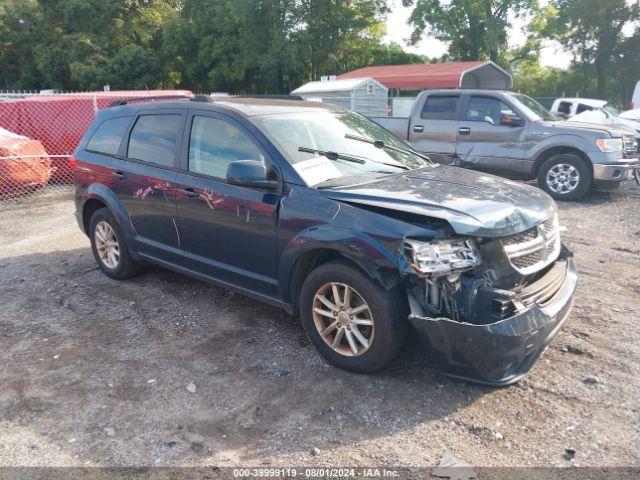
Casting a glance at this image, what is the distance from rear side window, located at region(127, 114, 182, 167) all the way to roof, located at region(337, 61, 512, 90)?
805 inches

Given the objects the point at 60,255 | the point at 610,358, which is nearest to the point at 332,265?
the point at 610,358

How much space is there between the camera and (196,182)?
172 inches

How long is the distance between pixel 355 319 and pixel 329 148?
146 centimetres

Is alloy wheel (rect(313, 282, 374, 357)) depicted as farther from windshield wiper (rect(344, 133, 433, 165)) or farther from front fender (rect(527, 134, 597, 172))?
front fender (rect(527, 134, 597, 172))

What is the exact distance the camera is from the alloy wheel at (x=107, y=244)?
551cm

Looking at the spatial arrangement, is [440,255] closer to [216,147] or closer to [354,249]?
[354,249]

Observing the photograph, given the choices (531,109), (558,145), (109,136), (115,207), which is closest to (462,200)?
(115,207)

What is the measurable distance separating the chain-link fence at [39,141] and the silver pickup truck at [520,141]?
5.03 meters

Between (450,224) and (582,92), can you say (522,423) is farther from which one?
(582,92)

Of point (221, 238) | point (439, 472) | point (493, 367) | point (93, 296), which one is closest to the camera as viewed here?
point (439, 472)

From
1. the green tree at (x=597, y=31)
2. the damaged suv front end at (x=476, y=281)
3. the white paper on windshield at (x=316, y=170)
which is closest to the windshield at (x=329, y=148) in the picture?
the white paper on windshield at (x=316, y=170)

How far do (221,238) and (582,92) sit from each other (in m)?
36.2

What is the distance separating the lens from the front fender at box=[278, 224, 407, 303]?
3.21m

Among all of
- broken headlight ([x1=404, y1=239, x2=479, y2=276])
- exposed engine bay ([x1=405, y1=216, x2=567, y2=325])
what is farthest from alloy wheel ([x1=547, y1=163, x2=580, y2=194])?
broken headlight ([x1=404, y1=239, x2=479, y2=276])
